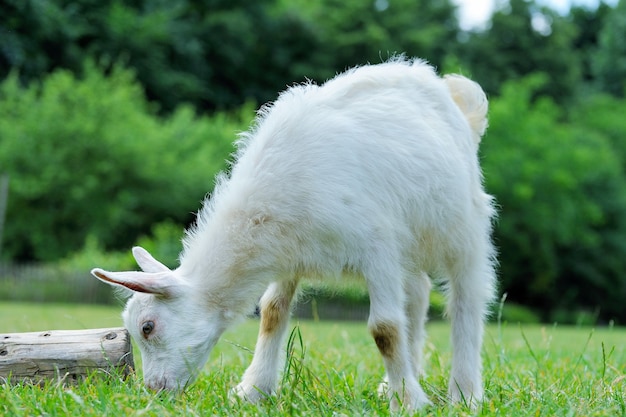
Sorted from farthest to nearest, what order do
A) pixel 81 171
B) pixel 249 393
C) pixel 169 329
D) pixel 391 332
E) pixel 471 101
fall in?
pixel 81 171, pixel 471 101, pixel 249 393, pixel 391 332, pixel 169 329

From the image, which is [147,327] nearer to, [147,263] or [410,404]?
[147,263]

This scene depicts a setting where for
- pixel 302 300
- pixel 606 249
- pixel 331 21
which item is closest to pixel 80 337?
pixel 302 300

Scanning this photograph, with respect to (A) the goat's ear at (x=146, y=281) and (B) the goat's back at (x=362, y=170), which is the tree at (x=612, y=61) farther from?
(A) the goat's ear at (x=146, y=281)

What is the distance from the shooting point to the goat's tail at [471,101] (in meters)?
6.18

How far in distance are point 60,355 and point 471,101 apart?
3258 millimetres

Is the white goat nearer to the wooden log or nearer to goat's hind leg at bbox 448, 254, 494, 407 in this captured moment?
goat's hind leg at bbox 448, 254, 494, 407

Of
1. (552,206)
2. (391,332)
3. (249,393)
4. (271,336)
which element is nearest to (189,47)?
(552,206)

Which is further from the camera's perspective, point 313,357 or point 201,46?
point 201,46

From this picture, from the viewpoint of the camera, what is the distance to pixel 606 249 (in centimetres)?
3619

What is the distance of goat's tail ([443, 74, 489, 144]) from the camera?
6184 millimetres

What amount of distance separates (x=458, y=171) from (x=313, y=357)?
1.79 m

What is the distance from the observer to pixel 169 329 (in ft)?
15.5

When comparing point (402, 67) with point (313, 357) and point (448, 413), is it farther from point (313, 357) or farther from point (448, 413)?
point (448, 413)

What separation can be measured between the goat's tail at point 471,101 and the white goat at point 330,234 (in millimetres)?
579
